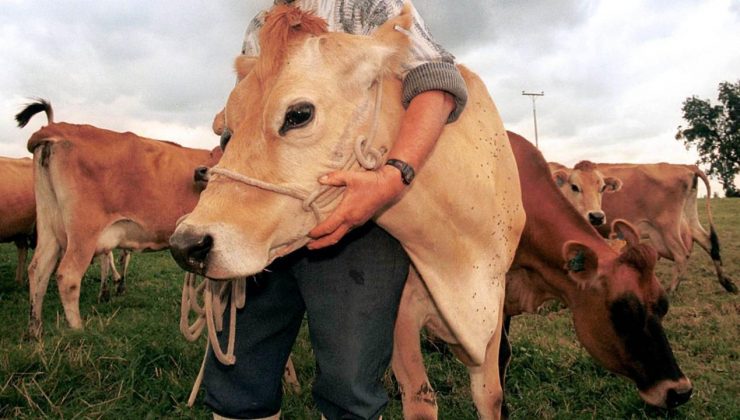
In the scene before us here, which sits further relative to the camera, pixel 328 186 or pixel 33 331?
pixel 33 331

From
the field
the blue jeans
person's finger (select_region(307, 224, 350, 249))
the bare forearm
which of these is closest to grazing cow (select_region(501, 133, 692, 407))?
the field

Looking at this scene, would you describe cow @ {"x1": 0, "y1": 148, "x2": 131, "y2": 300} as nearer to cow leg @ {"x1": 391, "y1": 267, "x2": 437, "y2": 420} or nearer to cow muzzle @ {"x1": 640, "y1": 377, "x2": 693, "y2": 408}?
cow leg @ {"x1": 391, "y1": 267, "x2": 437, "y2": 420}

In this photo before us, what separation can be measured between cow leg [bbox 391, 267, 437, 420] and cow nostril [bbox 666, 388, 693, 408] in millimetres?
1762

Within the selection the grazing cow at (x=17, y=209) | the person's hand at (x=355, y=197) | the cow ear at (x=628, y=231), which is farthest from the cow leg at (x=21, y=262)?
the person's hand at (x=355, y=197)

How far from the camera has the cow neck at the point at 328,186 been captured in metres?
1.42

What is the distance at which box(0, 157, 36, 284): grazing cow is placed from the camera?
8086mm

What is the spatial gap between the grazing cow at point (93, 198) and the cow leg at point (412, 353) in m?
4.33

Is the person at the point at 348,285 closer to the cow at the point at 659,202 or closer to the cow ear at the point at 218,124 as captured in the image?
the cow ear at the point at 218,124

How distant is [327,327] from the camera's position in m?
1.72

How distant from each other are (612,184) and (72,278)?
26.5 feet

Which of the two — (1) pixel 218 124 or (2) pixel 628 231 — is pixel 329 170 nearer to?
(1) pixel 218 124

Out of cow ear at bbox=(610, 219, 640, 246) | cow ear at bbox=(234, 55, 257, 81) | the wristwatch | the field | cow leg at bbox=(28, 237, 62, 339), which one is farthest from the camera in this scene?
cow leg at bbox=(28, 237, 62, 339)

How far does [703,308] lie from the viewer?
6422mm

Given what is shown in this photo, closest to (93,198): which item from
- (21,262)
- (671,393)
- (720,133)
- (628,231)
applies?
(21,262)
